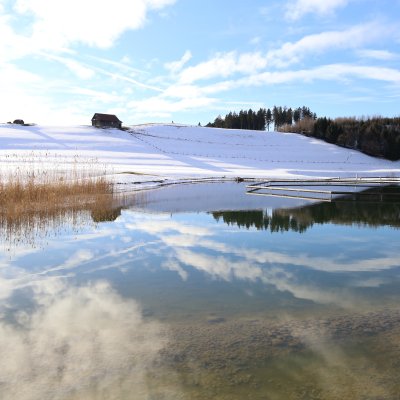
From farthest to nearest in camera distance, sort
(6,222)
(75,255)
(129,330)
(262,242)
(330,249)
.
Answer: (6,222) → (262,242) → (330,249) → (75,255) → (129,330)

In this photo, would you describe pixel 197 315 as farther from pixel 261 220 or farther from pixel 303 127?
pixel 303 127

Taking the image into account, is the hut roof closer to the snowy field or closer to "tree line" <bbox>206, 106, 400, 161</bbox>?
the snowy field

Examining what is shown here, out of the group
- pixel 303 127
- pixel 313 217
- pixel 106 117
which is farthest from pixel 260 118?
pixel 313 217

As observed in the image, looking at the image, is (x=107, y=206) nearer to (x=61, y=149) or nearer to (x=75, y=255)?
(x=75, y=255)

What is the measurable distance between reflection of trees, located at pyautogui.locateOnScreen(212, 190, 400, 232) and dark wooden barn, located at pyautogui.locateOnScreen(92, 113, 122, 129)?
69.1 metres

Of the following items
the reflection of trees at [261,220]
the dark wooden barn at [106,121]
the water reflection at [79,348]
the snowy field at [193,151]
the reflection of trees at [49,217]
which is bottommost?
the water reflection at [79,348]

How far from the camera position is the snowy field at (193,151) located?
51.4 m

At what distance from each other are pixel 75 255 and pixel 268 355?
6.37m

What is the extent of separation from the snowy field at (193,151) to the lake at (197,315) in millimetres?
29989

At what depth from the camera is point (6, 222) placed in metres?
14.0

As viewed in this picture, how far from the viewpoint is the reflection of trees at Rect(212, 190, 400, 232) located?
15164 millimetres

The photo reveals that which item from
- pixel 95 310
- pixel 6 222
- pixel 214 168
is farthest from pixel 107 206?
pixel 214 168

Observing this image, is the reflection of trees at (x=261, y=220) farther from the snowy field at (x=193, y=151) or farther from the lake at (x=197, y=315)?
the snowy field at (x=193, y=151)

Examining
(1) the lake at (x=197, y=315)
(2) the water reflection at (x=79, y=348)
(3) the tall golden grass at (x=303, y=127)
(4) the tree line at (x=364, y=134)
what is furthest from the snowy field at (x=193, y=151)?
(2) the water reflection at (x=79, y=348)
